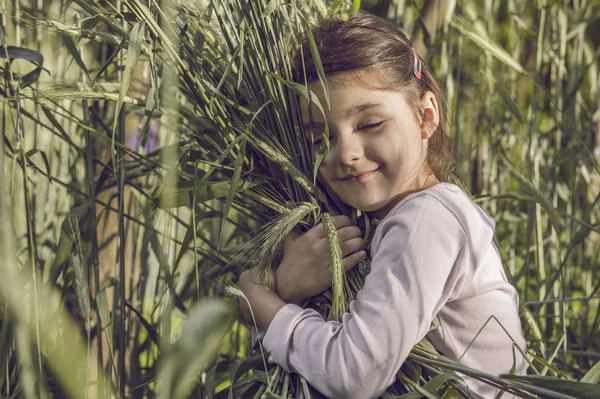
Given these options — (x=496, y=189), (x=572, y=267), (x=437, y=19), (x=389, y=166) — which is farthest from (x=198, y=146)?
(x=572, y=267)

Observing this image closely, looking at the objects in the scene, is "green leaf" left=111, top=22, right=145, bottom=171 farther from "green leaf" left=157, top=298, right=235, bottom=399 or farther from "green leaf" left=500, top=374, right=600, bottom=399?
"green leaf" left=500, top=374, right=600, bottom=399

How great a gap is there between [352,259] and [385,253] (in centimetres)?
8

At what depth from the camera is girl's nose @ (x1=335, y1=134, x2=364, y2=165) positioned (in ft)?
3.48

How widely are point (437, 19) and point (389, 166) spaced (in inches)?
21.6

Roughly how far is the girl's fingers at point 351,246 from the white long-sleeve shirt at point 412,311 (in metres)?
0.03

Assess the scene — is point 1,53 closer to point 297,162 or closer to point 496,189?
point 297,162

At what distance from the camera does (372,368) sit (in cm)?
95

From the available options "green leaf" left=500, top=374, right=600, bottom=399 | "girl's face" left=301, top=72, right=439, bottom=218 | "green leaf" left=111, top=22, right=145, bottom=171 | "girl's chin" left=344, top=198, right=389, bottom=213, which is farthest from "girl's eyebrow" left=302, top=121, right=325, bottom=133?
"green leaf" left=500, top=374, right=600, bottom=399

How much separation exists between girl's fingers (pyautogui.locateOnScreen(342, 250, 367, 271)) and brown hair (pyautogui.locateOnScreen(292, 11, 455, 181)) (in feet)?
0.69

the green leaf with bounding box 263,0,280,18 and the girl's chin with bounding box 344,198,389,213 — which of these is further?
the girl's chin with bounding box 344,198,389,213

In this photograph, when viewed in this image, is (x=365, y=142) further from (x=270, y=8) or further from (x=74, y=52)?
(x=74, y=52)

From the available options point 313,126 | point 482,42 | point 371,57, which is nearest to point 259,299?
point 313,126

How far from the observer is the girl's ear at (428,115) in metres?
1.16

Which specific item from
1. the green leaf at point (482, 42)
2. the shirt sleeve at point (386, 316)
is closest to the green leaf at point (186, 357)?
the shirt sleeve at point (386, 316)
